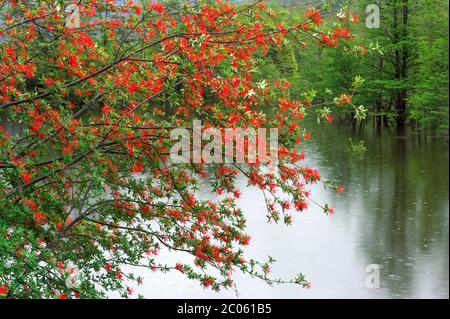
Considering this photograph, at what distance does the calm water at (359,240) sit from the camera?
61.1 ft

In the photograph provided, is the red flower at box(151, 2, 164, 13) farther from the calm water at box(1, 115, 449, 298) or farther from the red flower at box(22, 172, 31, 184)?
the calm water at box(1, 115, 449, 298)

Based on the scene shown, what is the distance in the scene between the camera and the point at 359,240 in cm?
2394

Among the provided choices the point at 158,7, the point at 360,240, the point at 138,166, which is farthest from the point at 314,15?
the point at 360,240

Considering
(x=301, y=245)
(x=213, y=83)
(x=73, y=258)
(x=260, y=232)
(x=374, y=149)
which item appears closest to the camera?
(x=213, y=83)

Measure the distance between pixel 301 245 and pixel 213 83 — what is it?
16042mm

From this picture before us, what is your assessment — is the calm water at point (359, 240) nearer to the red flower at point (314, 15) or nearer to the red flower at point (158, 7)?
the red flower at point (158, 7)

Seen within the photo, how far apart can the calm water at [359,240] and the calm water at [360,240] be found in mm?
25

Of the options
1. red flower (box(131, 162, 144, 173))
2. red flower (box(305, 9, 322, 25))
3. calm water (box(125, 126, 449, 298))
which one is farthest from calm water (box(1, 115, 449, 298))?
red flower (box(305, 9, 322, 25))

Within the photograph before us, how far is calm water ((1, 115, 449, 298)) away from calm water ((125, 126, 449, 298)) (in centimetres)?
2

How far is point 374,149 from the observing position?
4603cm

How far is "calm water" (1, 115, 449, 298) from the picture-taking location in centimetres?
1862

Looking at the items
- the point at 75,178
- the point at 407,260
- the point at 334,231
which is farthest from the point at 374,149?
the point at 75,178

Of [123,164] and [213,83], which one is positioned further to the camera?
[123,164]

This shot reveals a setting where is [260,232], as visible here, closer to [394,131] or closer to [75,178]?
[75,178]
